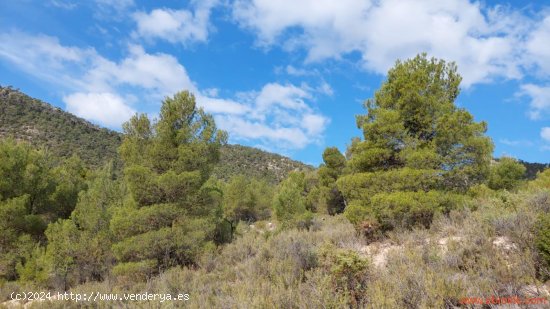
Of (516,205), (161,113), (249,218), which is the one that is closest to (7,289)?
(161,113)

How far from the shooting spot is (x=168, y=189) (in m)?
12.8

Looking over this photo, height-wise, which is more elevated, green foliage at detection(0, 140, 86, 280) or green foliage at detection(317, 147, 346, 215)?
green foliage at detection(317, 147, 346, 215)

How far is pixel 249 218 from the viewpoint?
136 feet

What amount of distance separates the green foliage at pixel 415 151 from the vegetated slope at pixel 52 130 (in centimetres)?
4586

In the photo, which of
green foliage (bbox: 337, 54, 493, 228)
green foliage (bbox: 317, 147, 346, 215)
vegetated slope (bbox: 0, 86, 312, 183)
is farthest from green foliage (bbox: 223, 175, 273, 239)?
green foliage (bbox: 337, 54, 493, 228)

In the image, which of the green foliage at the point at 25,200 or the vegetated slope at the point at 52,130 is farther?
the vegetated slope at the point at 52,130

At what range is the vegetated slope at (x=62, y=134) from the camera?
4797 centimetres

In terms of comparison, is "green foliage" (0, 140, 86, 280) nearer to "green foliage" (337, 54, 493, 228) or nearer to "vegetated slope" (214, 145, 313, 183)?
"green foliage" (337, 54, 493, 228)

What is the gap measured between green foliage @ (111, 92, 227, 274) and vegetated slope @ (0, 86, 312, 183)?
35348 mm

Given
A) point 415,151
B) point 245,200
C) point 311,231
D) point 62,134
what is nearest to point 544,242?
point 415,151

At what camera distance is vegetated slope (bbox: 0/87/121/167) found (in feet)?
156

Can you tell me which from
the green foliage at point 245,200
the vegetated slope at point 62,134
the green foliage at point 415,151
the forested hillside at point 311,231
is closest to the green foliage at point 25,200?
the forested hillside at point 311,231

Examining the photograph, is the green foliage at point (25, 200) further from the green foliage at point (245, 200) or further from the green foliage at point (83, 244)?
the green foliage at point (245, 200)

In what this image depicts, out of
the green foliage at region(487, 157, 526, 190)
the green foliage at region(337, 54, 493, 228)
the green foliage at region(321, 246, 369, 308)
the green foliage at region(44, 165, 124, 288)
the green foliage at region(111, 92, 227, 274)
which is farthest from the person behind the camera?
the green foliage at region(487, 157, 526, 190)
